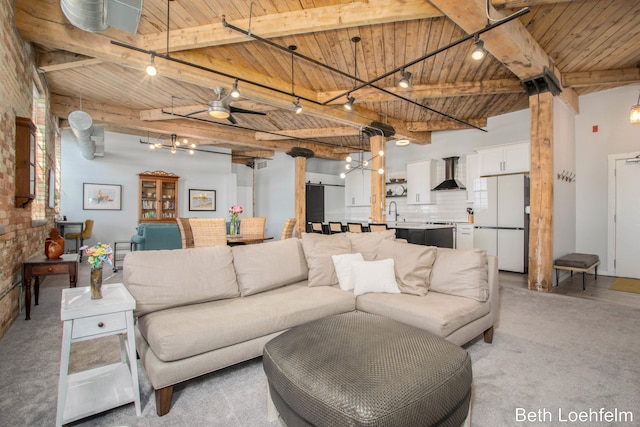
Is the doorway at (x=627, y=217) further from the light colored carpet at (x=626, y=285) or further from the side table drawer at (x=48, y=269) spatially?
the side table drawer at (x=48, y=269)

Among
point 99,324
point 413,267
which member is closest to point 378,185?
point 413,267

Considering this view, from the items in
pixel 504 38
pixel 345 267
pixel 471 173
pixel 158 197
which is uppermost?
pixel 504 38

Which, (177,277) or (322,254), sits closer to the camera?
(177,277)

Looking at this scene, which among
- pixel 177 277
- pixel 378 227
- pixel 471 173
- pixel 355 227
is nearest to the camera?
pixel 177 277

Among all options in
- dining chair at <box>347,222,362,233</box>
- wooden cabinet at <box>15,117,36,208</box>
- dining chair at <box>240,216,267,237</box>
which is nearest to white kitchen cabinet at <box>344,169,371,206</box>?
dining chair at <box>347,222,362,233</box>

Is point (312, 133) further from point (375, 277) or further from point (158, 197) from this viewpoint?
point (375, 277)

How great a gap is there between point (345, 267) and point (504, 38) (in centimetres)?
290

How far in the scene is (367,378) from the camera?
1.31 m

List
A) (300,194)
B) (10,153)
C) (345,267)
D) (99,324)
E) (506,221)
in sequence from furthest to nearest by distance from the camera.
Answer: (300,194) → (506,221) → (10,153) → (345,267) → (99,324)

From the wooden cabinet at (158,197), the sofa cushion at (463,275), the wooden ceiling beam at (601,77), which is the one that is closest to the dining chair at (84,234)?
the wooden cabinet at (158,197)

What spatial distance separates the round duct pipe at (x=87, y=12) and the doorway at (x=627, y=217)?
752cm

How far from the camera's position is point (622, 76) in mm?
4672

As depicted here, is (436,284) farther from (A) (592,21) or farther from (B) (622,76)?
(B) (622,76)

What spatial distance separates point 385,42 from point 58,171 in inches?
308
